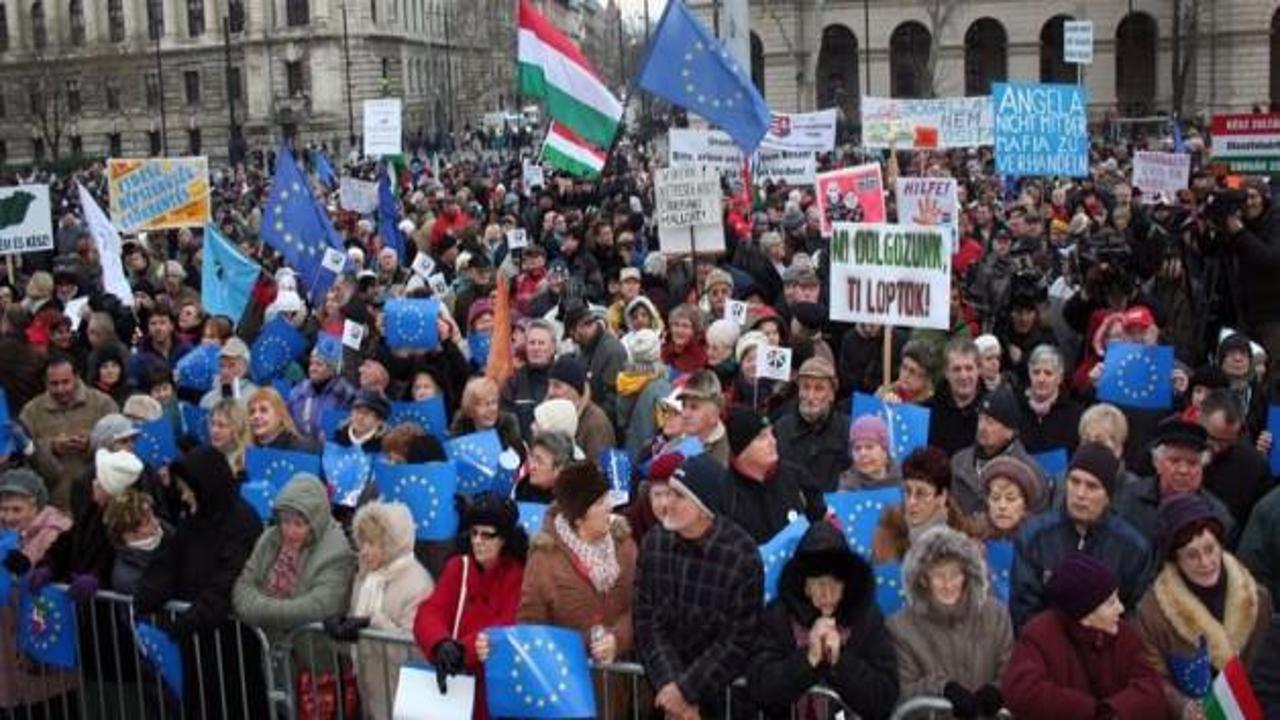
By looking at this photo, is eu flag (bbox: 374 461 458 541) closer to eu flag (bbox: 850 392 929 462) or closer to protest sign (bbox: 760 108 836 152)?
eu flag (bbox: 850 392 929 462)

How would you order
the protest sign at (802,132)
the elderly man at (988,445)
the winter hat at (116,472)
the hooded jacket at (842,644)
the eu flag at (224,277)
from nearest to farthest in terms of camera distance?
the hooded jacket at (842,644) < the elderly man at (988,445) < the winter hat at (116,472) < the eu flag at (224,277) < the protest sign at (802,132)

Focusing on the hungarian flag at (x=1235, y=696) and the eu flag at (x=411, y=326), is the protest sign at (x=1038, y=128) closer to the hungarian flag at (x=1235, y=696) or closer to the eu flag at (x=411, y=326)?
the eu flag at (x=411, y=326)

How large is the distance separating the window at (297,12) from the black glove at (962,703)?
82595mm

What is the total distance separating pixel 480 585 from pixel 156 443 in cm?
348

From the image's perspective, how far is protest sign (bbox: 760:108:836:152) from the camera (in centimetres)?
2181

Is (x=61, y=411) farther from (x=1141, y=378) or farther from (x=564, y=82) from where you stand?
(x=564, y=82)

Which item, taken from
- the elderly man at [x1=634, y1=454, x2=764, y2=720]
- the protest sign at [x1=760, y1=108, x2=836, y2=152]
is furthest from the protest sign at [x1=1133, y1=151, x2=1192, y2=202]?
the elderly man at [x1=634, y1=454, x2=764, y2=720]

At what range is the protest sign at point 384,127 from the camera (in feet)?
73.8

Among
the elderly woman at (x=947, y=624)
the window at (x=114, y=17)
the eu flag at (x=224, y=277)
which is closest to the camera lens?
the elderly woman at (x=947, y=624)

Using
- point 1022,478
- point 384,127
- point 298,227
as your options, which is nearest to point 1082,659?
point 1022,478

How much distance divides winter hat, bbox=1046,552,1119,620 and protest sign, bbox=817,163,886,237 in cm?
970

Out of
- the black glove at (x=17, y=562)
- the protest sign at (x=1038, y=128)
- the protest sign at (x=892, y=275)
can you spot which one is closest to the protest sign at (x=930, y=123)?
the protest sign at (x=1038, y=128)

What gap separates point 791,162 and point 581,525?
16539 millimetres

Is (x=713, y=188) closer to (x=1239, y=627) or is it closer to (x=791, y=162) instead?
(x=791, y=162)
